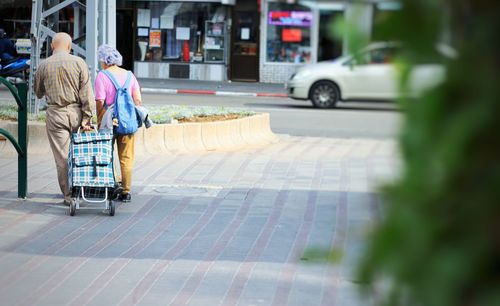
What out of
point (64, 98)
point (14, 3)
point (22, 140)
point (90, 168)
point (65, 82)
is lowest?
point (90, 168)

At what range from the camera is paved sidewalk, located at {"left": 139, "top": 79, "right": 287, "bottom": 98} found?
28484 mm

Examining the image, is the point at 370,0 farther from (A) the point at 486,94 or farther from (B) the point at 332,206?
(B) the point at 332,206

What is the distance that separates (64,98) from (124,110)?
0.62m

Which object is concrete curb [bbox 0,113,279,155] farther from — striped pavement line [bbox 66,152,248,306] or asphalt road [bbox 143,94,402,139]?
striped pavement line [bbox 66,152,248,306]

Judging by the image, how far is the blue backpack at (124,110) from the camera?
9.41 meters

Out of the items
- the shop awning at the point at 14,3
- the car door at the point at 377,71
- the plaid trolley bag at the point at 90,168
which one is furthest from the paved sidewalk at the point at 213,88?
the car door at the point at 377,71

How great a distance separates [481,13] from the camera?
134cm

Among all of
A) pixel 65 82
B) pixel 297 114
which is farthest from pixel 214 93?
pixel 65 82

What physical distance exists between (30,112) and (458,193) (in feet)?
45.0

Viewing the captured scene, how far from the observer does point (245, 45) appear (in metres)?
33.1

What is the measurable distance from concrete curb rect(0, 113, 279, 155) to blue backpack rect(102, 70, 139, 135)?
3710 millimetres

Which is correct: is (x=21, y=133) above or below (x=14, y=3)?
below

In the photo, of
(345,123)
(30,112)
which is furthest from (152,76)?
(30,112)

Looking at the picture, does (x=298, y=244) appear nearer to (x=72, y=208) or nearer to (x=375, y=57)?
(x=72, y=208)
